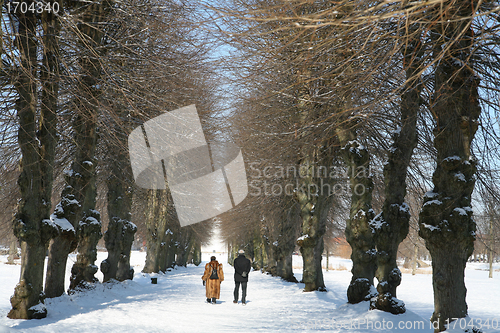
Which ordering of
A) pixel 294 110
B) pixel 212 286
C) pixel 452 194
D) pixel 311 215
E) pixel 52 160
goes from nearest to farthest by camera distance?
pixel 452 194, pixel 52 160, pixel 294 110, pixel 212 286, pixel 311 215

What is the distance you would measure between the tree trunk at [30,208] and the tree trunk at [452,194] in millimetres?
6475

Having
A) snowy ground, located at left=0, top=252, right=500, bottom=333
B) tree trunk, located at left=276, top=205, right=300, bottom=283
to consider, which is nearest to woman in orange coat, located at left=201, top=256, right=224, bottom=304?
snowy ground, located at left=0, top=252, right=500, bottom=333

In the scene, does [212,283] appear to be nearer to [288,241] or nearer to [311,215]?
[311,215]

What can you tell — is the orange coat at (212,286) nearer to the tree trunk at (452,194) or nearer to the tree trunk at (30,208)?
the tree trunk at (30,208)

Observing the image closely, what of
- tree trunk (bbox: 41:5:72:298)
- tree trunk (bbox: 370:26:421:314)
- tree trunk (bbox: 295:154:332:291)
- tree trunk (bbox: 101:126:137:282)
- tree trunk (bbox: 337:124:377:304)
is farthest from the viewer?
tree trunk (bbox: 101:126:137:282)

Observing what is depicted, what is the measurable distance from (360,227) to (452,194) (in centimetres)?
383

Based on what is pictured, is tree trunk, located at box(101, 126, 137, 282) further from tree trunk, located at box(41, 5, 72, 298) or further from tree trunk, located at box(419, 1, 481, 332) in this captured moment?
tree trunk, located at box(419, 1, 481, 332)

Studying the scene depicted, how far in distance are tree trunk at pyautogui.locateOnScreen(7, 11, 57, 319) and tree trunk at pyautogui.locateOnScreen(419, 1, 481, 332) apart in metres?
6.47

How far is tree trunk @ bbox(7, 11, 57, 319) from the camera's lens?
23.6 ft

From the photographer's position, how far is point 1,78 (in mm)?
7695

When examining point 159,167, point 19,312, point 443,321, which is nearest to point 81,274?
point 19,312

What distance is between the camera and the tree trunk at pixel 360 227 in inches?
374

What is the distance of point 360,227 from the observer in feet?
31.3

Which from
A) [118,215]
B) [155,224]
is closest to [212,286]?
[118,215]
